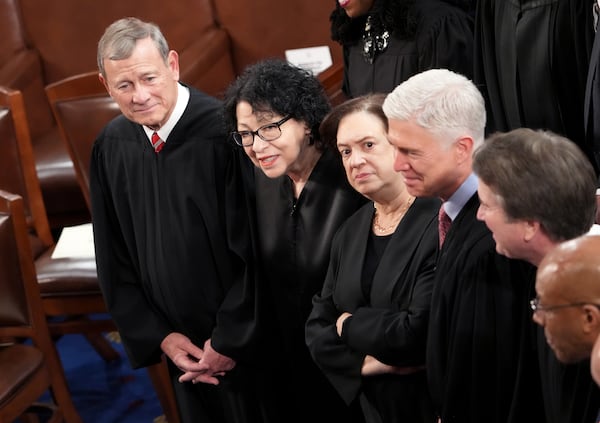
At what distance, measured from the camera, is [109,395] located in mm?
4648

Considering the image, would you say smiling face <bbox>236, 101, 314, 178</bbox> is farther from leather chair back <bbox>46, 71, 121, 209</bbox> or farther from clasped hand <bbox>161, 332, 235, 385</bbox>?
leather chair back <bbox>46, 71, 121, 209</bbox>

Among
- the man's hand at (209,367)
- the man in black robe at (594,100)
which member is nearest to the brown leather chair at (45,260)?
the man's hand at (209,367)

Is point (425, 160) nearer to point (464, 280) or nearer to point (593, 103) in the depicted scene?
point (464, 280)

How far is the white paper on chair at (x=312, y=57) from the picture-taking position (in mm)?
5297

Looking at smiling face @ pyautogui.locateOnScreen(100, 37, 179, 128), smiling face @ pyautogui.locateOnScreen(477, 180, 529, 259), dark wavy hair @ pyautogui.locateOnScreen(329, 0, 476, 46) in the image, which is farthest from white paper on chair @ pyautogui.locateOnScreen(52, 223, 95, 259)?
smiling face @ pyautogui.locateOnScreen(477, 180, 529, 259)

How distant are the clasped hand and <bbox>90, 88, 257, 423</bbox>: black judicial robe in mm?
33

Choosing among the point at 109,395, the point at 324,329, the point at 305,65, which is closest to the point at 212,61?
the point at 305,65

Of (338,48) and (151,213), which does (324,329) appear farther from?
(338,48)

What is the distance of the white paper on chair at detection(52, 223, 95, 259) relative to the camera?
14.3ft

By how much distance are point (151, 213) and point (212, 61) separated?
2.42m

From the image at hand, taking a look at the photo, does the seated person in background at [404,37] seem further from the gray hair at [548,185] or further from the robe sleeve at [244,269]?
the gray hair at [548,185]

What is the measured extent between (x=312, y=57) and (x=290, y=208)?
96.1 inches

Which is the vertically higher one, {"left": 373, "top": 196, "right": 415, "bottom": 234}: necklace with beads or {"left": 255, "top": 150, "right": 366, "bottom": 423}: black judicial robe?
{"left": 373, "top": 196, "right": 415, "bottom": 234}: necklace with beads

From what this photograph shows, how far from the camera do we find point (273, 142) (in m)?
2.84
